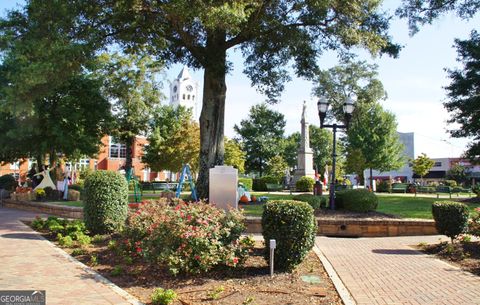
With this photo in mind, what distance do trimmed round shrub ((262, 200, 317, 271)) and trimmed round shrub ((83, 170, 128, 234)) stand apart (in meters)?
4.85

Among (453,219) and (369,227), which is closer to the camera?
(453,219)

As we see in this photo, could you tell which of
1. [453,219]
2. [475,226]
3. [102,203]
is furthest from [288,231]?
[102,203]

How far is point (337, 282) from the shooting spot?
253 inches

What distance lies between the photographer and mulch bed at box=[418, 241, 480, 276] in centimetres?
784

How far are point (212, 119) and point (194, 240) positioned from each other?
10.2 meters

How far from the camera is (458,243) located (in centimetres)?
963

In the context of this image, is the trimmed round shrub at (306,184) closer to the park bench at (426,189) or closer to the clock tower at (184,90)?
the park bench at (426,189)

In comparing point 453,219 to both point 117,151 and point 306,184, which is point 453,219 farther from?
point 117,151

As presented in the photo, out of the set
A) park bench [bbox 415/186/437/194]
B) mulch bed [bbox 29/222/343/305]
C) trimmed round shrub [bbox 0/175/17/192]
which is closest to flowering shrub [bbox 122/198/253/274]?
mulch bed [bbox 29/222/343/305]

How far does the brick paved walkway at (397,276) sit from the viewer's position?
18.8 ft

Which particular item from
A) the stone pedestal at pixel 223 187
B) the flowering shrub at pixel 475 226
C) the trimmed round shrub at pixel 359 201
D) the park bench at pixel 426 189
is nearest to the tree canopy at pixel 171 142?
the park bench at pixel 426 189

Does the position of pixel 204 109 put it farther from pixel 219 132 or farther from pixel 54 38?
pixel 54 38

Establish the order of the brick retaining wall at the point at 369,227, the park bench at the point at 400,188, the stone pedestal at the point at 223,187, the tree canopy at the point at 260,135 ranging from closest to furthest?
the stone pedestal at the point at 223,187 < the brick retaining wall at the point at 369,227 < the park bench at the point at 400,188 < the tree canopy at the point at 260,135

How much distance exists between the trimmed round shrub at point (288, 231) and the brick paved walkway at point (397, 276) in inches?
32.8
